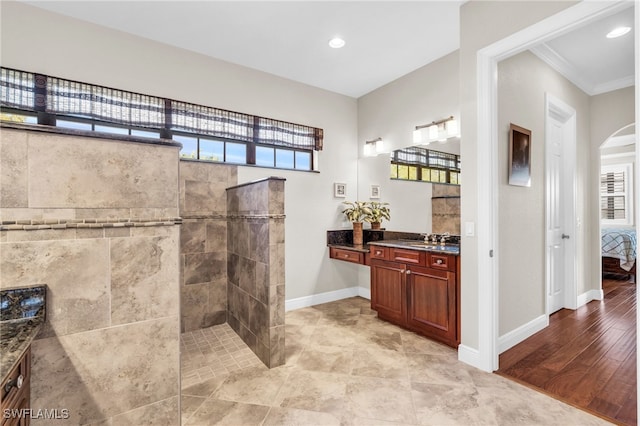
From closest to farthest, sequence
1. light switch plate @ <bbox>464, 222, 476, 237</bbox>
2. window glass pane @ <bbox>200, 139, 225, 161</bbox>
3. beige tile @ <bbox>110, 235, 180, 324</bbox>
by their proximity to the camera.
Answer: beige tile @ <bbox>110, 235, 180, 324</bbox>, light switch plate @ <bbox>464, 222, 476, 237</bbox>, window glass pane @ <bbox>200, 139, 225, 161</bbox>

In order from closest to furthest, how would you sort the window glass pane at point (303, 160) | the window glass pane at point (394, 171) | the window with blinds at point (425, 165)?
the window with blinds at point (425, 165) → the window glass pane at point (394, 171) → the window glass pane at point (303, 160)

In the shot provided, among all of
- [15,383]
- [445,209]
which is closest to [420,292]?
[445,209]

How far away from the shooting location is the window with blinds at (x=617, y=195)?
258 inches

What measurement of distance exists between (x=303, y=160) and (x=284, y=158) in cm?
29

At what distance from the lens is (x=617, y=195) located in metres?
6.76

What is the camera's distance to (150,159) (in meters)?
1.34

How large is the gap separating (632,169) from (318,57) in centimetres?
770

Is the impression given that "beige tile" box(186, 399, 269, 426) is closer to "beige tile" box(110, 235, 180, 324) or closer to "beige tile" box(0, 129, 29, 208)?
"beige tile" box(110, 235, 180, 324)

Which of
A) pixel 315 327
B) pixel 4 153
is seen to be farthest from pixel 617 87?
pixel 4 153

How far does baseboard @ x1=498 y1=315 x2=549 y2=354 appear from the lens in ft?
8.46

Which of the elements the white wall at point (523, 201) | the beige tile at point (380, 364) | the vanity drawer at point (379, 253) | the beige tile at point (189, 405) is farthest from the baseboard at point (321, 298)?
the white wall at point (523, 201)

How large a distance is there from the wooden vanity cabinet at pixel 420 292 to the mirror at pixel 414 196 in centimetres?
62

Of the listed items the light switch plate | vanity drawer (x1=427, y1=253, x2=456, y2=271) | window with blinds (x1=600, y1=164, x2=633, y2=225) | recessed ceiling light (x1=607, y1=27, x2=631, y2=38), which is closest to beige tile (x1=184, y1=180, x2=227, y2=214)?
vanity drawer (x1=427, y1=253, x2=456, y2=271)

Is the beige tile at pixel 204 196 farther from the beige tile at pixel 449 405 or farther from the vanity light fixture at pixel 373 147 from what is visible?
the beige tile at pixel 449 405
